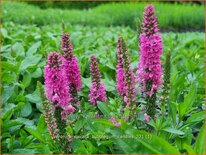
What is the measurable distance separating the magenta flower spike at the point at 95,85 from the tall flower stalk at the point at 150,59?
23 centimetres

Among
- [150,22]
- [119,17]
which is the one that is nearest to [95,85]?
[150,22]

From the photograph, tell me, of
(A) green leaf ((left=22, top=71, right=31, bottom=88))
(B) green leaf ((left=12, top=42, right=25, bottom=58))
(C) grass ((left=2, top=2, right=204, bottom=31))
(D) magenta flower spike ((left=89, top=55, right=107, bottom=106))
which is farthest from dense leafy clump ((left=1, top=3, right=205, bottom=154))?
(C) grass ((left=2, top=2, right=204, bottom=31))

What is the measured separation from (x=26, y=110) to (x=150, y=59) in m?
1.13

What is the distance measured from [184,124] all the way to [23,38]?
9.66 feet

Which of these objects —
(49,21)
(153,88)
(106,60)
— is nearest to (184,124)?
(153,88)

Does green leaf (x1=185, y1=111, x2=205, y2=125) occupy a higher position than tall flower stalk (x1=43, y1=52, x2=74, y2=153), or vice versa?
tall flower stalk (x1=43, y1=52, x2=74, y2=153)

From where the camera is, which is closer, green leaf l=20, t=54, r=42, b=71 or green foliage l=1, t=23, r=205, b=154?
green foliage l=1, t=23, r=205, b=154

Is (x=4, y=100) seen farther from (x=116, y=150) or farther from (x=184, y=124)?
(x=184, y=124)

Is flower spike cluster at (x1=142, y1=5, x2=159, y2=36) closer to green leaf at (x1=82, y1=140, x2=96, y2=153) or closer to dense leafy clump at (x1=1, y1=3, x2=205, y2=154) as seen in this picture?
dense leafy clump at (x1=1, y1=3, x2=205, y2=154)

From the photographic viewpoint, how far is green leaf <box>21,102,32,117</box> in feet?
9.57

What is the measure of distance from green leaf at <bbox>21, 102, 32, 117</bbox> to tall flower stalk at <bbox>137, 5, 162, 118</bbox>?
0.94 metres

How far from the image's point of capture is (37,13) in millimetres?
11562

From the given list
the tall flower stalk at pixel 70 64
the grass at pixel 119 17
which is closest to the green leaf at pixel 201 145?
the tall flower stalk at pixel 70 64

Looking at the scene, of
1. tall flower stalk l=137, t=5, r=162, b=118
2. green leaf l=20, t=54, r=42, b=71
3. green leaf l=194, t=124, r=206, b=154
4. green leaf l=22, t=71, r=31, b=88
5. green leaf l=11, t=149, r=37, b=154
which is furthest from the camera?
green leaf l=20, t=54, r=42, b=71
